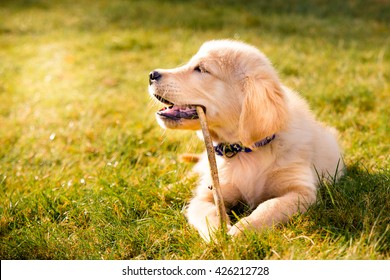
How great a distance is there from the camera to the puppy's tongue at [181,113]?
2662 mm

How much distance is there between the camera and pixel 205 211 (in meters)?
2.53

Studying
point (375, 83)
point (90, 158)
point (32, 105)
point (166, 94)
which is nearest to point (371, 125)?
point (375, 83)

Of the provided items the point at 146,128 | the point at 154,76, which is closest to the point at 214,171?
the point at 154,76

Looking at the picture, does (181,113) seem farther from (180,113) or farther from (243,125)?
(243,125)

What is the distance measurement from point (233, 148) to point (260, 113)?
37cm

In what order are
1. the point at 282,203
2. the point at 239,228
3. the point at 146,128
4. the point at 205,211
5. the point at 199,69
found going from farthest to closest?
the point at 146,128 < the point at 199,69 < the point at 205,211 < the point at 282,203 < the point at 239,228

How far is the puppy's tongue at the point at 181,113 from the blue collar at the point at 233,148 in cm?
27

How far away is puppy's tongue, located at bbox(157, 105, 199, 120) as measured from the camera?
2662 mm

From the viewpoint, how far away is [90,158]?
3703mm

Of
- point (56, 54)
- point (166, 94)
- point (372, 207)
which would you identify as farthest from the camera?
point (56, 54)

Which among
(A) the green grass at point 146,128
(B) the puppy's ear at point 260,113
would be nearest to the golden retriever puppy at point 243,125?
(B) the puppy's ear at point 260,113
